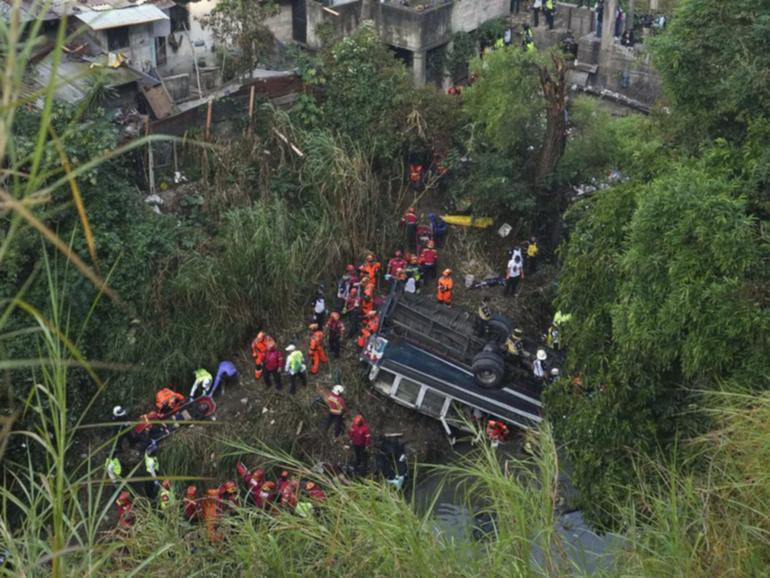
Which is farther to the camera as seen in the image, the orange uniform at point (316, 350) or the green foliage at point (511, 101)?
the green foliage at point (511, 101)

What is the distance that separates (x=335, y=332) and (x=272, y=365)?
1.24 metres

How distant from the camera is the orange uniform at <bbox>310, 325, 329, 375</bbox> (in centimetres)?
1234

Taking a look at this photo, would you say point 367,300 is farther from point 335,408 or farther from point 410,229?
point 335,408

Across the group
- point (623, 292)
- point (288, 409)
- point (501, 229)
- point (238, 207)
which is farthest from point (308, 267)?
point (623, 292)

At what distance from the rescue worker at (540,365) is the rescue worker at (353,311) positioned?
3002 mm

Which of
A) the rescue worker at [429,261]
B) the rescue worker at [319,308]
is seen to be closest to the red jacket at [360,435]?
the rescue worker at [319,308]

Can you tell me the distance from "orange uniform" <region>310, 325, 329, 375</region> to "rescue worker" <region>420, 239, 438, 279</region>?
2.45m

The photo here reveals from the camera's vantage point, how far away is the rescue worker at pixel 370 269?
534 inches

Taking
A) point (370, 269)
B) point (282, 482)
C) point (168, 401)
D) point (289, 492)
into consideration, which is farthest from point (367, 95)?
point (289, 492)

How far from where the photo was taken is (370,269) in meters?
13.7

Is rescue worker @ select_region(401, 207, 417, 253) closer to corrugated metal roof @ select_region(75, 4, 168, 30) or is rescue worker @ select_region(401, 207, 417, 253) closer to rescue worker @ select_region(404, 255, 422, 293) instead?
rescue worker @ select_region(404, 255, 422, 293)

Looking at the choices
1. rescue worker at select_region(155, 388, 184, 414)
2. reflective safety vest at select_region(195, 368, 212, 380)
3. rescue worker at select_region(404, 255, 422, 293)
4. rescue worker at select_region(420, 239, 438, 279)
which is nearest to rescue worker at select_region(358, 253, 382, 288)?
rescue worker at select_region(404, 255, 422, 293)

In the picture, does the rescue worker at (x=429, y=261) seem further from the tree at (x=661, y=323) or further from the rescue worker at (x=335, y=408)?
the tree at (x=661, y=323)

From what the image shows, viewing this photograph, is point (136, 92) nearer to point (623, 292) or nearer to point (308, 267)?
point (308, 267)
